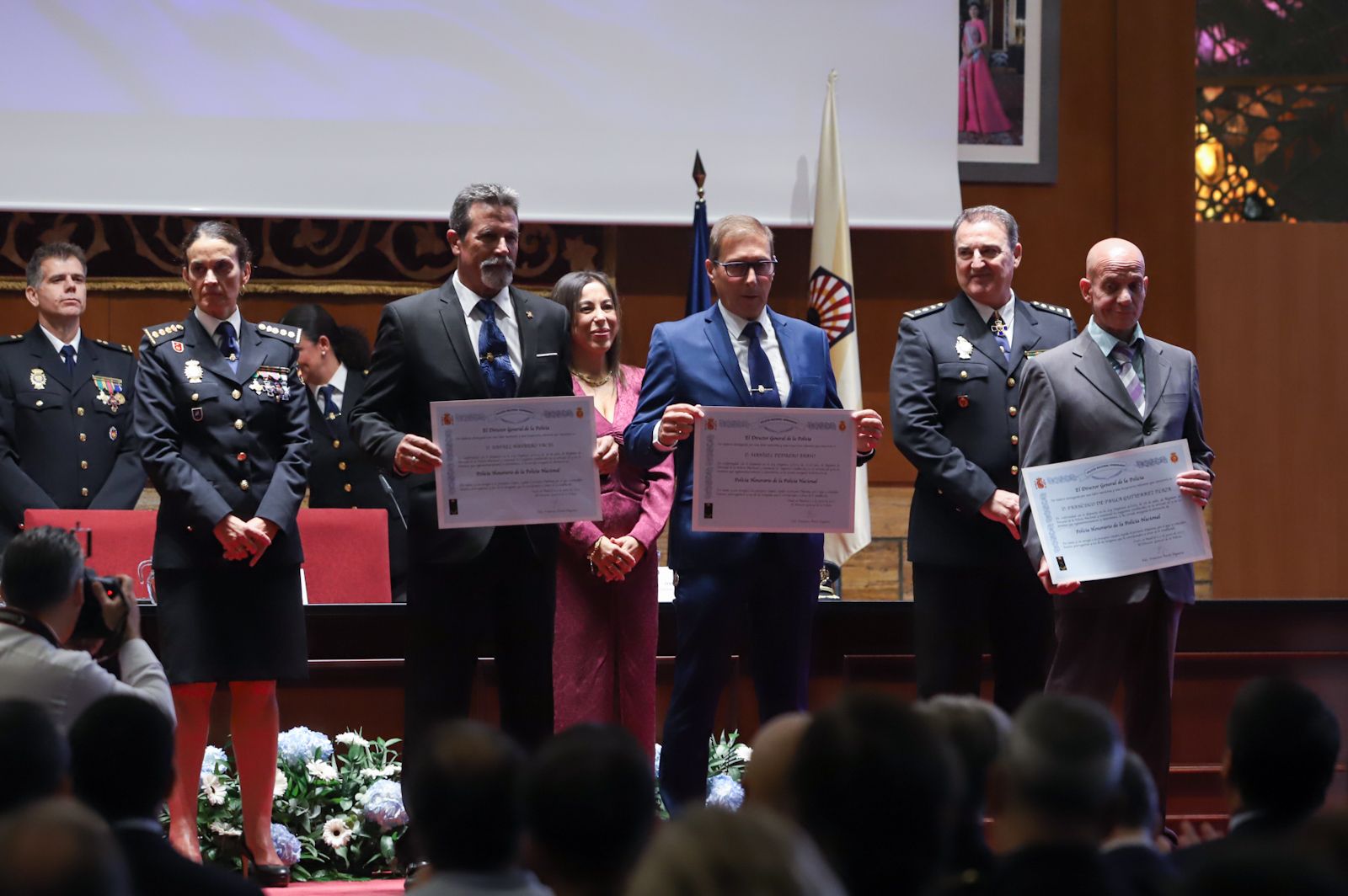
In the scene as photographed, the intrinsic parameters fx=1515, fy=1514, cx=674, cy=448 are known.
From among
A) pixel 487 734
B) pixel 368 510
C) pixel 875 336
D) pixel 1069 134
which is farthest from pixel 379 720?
pixel 1069 134

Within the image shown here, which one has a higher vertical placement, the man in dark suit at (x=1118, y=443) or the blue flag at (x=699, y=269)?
the blue flag at (x=699, y=269)

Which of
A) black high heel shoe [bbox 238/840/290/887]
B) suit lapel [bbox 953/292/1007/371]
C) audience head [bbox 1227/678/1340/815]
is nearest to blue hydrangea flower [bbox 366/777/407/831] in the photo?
black high heel shoe [bbox 238/840/290/887]

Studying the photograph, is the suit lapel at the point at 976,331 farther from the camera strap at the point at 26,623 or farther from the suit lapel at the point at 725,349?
the camera strap at the point at 26,623

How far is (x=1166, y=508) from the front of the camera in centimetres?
362

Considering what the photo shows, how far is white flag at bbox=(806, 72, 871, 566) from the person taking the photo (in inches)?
241

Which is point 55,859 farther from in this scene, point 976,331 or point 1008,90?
point 1008,90

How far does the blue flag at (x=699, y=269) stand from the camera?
19.5ft

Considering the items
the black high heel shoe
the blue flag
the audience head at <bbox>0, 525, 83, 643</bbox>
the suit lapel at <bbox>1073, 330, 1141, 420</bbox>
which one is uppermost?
the blue flag

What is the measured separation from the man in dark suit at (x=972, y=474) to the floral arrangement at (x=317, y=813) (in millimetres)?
1458

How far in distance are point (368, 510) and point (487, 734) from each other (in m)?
3.29

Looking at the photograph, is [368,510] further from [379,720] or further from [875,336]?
[875,336]

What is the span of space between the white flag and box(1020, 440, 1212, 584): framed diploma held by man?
251 centimetres

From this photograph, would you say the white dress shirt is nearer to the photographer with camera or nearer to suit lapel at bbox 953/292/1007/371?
the photographer with camera

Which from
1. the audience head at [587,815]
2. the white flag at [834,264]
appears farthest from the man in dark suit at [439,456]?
the white flag at [834,264]
